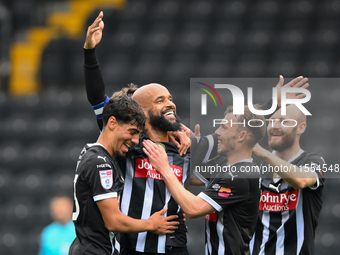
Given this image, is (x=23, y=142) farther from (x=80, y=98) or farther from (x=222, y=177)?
(x=222, y=177)

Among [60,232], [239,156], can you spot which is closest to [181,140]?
[239,156]

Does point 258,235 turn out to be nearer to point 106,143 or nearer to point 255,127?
point 255,127

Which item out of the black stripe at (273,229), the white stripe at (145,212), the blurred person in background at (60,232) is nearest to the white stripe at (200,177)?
the white stripe at (145,212)

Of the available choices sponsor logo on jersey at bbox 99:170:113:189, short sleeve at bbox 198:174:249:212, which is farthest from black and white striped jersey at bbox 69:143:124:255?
short sleeve at bbox 198:174:249:212

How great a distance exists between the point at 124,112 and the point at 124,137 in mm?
157

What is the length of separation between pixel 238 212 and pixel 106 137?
1008 mm

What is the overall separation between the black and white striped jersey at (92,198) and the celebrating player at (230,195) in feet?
1.30

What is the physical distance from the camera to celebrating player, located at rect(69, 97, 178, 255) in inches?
104

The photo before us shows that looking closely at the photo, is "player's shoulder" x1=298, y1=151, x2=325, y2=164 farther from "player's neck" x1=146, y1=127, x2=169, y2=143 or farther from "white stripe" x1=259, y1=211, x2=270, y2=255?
"player's neck" x1=146, y1=127, x2=169, y2=143

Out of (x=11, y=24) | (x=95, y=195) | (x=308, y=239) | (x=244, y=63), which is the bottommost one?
(x=308, y=239)

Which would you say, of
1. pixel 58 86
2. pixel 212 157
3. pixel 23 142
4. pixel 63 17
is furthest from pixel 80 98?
pixel 212 157

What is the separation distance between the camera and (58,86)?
760 cm

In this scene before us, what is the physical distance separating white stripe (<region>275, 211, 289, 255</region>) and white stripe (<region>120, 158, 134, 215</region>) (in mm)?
1117

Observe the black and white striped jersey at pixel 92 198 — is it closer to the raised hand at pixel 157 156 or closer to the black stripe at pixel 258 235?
the raised hand at pixel 157 156
